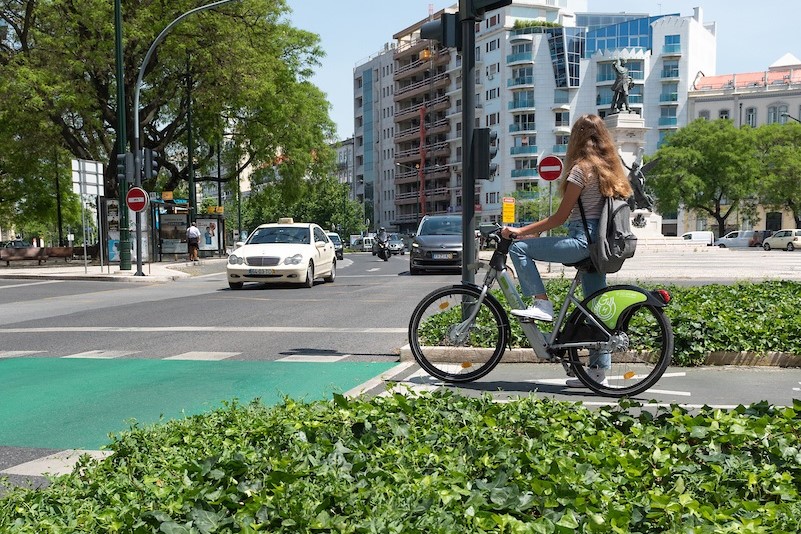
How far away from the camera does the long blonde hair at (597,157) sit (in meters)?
5.94

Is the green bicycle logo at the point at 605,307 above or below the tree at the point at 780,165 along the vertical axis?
below

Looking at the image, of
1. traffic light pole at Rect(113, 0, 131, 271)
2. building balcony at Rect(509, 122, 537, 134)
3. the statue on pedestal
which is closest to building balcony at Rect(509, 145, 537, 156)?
building balcony at Rect(509, 122, 537, 134)

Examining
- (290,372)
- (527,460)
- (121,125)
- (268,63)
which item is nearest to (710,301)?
(290,372)

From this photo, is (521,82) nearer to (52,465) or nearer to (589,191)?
(589,191)

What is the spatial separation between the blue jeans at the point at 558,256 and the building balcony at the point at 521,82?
296ft

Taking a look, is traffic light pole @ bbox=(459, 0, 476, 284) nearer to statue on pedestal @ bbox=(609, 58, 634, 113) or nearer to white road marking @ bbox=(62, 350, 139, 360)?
white road marking @ bbox=(62, 350, 139, 360)

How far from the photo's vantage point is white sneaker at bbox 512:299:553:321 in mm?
6141

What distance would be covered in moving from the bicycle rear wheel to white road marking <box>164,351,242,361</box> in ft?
13.1

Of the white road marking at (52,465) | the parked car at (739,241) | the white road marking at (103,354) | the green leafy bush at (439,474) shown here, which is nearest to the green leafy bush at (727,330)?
the green leafy bush at (439,474)

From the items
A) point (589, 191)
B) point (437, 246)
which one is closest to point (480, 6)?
point (589, 191)

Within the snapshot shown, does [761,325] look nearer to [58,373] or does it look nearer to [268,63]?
[58,373]

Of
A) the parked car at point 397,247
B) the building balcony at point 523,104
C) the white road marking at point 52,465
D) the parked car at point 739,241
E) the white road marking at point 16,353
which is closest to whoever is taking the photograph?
the white road marking at point 52,465

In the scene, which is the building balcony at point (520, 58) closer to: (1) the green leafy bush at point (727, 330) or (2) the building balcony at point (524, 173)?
(2) the building balcony at point (524, 173)

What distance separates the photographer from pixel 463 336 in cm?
657
